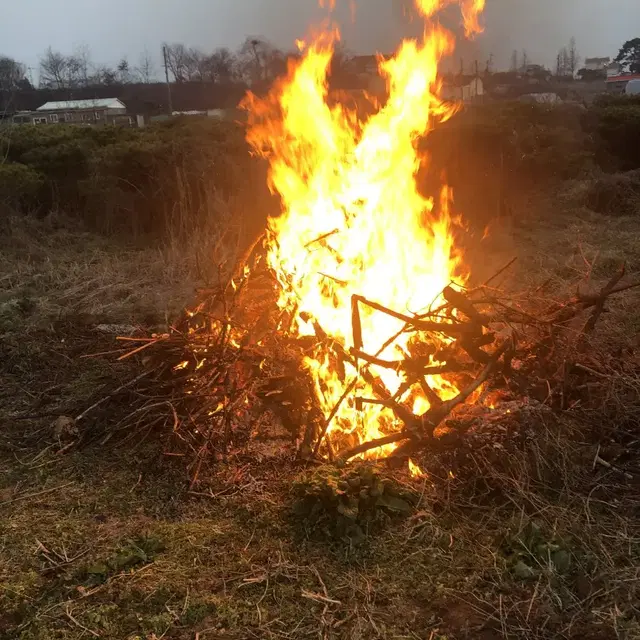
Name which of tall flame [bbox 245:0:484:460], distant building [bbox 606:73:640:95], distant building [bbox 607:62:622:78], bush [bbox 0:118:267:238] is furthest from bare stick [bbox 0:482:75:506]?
distant building [bbox 607:62:622:78]

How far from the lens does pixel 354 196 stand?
4992mm

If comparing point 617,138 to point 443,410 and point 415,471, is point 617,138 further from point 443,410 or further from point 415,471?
point 415,471

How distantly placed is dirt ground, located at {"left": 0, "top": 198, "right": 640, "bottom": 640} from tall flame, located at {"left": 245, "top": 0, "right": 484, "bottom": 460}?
4.81 feet

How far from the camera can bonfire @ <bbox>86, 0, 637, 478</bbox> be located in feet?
12.6

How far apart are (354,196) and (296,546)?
3038 mm

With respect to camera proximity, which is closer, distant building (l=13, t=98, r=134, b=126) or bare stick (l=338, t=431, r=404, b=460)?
bare stick (l=338, t=431, r=404, b=460)

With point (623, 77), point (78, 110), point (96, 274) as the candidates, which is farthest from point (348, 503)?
point (623, 77)

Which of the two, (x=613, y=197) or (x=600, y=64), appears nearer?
(x=613, y=197)

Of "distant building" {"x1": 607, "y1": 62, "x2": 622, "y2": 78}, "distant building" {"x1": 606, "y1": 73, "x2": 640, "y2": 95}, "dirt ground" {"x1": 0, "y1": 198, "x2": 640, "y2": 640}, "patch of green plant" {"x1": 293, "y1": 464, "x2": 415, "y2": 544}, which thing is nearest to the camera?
"dirt ground" {"x1": 0, "y1": 198, "x2": 640, "y2": 640}

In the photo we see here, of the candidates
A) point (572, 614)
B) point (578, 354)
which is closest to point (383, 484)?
point (572, 614)

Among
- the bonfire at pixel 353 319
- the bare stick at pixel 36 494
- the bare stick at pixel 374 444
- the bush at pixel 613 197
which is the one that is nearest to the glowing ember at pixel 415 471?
the bonfire at pixel 353 319

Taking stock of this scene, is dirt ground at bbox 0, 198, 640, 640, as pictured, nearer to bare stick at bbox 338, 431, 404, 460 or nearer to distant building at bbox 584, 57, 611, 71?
bare stick at bbox 338, 431, 404, 460

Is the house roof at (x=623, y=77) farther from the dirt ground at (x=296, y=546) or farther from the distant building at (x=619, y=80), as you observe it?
the dirt ground at (x=296, y=546)

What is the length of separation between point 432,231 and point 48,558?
12.3 feet
